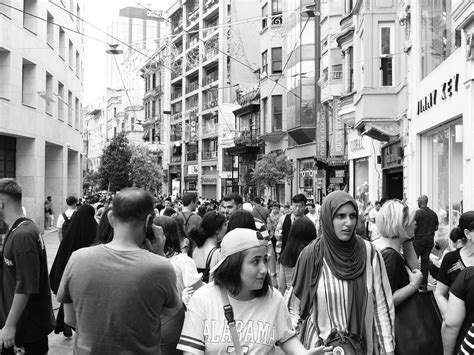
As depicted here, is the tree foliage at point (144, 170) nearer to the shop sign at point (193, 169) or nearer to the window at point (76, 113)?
the shop sign at point (193, 169)

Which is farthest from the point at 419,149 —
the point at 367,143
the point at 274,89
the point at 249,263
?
the point at 274,89

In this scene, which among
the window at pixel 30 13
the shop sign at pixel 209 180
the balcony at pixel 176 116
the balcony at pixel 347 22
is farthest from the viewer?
the balcony at pixel 176 116

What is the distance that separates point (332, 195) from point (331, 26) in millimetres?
29918

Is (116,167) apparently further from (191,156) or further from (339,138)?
(191,156)

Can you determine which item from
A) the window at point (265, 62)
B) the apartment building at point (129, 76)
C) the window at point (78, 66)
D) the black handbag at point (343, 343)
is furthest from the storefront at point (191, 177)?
the black handbag at point (343, 343)

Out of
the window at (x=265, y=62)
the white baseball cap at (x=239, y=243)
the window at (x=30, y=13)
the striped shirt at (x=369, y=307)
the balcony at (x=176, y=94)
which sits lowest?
the striped shirt at (x=369, y=307)

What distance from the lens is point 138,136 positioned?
93.8m

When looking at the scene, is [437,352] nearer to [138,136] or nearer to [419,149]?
[419,149]

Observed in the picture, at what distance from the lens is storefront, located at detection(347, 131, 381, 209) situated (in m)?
24.9

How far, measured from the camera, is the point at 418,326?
13.2 feet

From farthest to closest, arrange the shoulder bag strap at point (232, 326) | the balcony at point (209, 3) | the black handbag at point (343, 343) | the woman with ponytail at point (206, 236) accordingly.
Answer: the balcony at point (209, 3)
the woman with ponytail at point (206, 236)
the black handbag at point (343, 343)
the shoulder bag strap at point (232, 326)

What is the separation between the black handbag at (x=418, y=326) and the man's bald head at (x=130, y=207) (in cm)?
196

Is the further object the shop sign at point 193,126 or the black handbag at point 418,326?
the shop sign at point 193,126

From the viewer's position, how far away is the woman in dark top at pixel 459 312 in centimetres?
395
